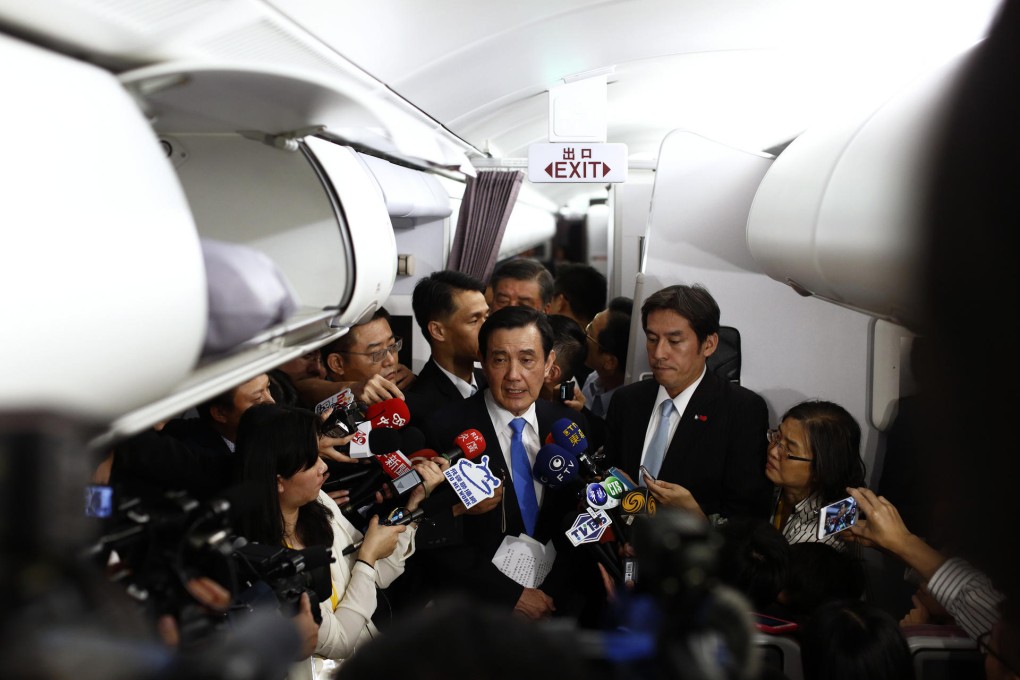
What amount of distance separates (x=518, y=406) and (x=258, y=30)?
180 centimetres

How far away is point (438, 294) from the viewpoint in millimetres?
4562

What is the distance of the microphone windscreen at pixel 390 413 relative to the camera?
3.67 metres

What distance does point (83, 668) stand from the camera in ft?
2.42

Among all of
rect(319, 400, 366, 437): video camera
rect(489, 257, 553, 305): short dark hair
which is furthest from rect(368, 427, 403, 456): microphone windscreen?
rect(489, 257, 553, 305): short dark hair

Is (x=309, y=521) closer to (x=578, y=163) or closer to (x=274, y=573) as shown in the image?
(x=274, y=573)

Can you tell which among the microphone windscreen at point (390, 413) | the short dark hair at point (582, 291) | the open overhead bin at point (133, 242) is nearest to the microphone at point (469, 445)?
the microphone windscreen at point (390, 413)

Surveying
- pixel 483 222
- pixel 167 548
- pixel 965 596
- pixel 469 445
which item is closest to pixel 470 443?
pixel 469 445

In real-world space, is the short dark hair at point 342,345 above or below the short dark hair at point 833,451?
above

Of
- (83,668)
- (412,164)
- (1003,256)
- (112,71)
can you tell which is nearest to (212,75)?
(112,71)

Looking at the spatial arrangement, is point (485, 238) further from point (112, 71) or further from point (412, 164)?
point (112, 71)

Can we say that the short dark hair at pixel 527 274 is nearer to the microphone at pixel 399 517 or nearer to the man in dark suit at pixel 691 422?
the man in dark suit at pixel 691 422

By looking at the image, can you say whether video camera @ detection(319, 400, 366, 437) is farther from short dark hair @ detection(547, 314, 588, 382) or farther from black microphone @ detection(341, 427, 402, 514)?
short dark hair @ detection(547, 314, 588, 382)

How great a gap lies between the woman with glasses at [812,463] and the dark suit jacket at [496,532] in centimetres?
81

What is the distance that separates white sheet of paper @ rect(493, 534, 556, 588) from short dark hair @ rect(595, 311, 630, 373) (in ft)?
6.87
